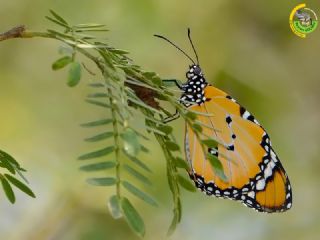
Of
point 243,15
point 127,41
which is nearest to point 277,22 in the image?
point 243,15

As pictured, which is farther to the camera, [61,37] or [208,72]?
[208,72]

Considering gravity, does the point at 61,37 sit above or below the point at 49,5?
below

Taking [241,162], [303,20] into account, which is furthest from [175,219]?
[303,20]

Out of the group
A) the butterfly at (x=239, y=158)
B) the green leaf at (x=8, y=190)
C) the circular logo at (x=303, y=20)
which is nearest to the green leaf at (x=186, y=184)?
the green leaf at (x=8, y=190)

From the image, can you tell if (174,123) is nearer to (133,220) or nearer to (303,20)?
(303,20)

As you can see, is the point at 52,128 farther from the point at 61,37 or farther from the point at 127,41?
the point at 61,37

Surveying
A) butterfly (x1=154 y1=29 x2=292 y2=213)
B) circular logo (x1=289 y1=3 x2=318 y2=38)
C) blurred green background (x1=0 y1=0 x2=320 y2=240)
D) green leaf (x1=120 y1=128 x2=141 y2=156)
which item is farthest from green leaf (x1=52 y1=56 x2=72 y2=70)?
circular logo (x1=289 y1=3 x2=318 y2=38)

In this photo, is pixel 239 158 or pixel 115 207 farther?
pixel 239 158
